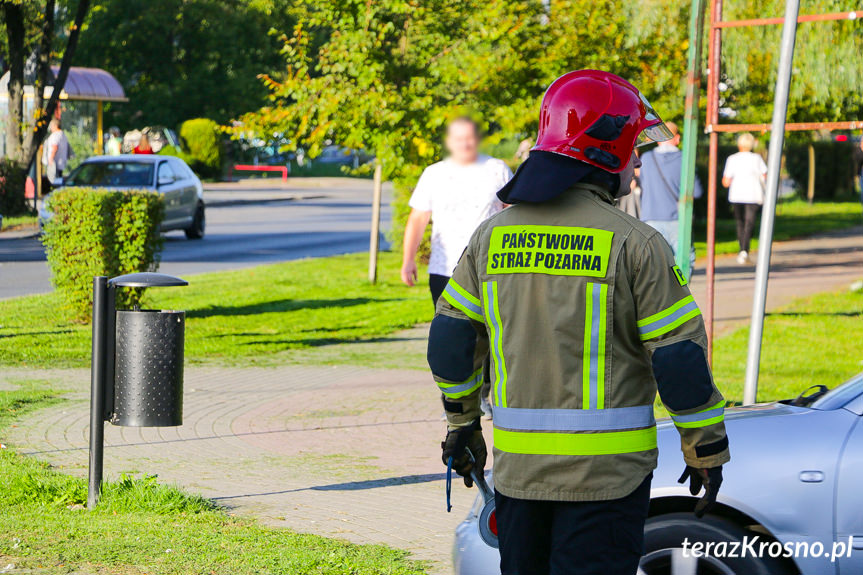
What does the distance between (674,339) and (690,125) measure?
559cm

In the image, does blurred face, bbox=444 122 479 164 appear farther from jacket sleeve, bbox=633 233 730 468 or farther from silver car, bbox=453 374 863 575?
jacket sleeve, bbox=633 233 730 468

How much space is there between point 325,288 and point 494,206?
8223 millimetres

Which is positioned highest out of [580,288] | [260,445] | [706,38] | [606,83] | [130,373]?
[706,38]

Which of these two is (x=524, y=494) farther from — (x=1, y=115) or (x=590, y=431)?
(x=1, y=115)

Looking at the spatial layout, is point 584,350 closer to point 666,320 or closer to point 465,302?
point 666,320

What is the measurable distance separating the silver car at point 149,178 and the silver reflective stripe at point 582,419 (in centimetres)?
1891

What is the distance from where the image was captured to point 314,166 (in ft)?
223

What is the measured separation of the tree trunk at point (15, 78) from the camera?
78.6ft

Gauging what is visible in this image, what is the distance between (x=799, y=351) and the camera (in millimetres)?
10906

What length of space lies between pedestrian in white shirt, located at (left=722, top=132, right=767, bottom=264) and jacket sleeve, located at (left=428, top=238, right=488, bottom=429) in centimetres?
1578

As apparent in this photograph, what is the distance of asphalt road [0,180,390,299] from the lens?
1756 cm

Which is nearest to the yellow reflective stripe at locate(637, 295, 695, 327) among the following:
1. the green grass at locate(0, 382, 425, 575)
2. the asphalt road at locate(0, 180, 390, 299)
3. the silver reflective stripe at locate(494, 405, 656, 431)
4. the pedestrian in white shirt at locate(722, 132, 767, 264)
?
the silver reflective stripe at locate(494, 405, 656, 431)

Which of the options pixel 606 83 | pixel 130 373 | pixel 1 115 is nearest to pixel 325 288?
pixel 130 373

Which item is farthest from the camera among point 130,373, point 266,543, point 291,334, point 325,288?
point 325,288
